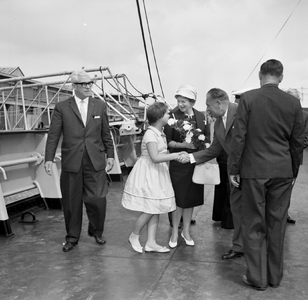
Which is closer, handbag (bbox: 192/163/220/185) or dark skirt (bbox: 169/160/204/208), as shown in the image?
handbag (bbox: 192/163/220/185)

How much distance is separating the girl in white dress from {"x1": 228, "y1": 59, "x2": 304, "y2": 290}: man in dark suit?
0.93m

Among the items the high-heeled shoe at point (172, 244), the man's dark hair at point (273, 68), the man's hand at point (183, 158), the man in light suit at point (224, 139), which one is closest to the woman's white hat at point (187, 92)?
the man in light suit at point (224, 139)

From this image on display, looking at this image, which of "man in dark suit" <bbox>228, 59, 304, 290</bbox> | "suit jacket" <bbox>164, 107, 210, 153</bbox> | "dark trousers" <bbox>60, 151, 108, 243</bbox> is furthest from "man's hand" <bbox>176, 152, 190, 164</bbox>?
"dark trousers" <bbox>60, 151, 108, 243</bbox>

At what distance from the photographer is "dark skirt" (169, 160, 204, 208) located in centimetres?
371

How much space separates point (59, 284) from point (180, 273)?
0.98m

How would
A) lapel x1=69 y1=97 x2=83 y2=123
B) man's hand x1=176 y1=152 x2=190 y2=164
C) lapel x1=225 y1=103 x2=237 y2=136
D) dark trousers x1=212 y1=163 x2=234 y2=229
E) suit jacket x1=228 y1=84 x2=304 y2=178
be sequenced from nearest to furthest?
suit jacket x1=228 y1=84 x2=304 y2=178 < lapel x1=225 y1=103 x2=237 y2=136 < man's hand x1=176 y1=152 x2=190 y2=164 < lapel x1=69 y1=97 x2=83 y2=123 < dark trousers x1=212 y1=163 x2=234 y2=229

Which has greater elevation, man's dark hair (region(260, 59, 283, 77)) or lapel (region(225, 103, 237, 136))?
man's dark hair (region(260, 59, 283, 77))

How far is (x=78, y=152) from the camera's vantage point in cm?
372

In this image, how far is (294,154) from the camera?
2.68m

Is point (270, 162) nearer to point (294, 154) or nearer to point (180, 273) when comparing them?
point (294, 154)

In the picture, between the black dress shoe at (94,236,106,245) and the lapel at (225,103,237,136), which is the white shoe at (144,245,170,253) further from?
the lapel at (225,103,237,136)

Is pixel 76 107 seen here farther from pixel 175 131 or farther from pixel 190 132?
pixel 190 132

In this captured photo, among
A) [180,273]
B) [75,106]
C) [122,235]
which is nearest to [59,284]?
[180,273]

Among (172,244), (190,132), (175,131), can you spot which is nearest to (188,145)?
(190,132)
